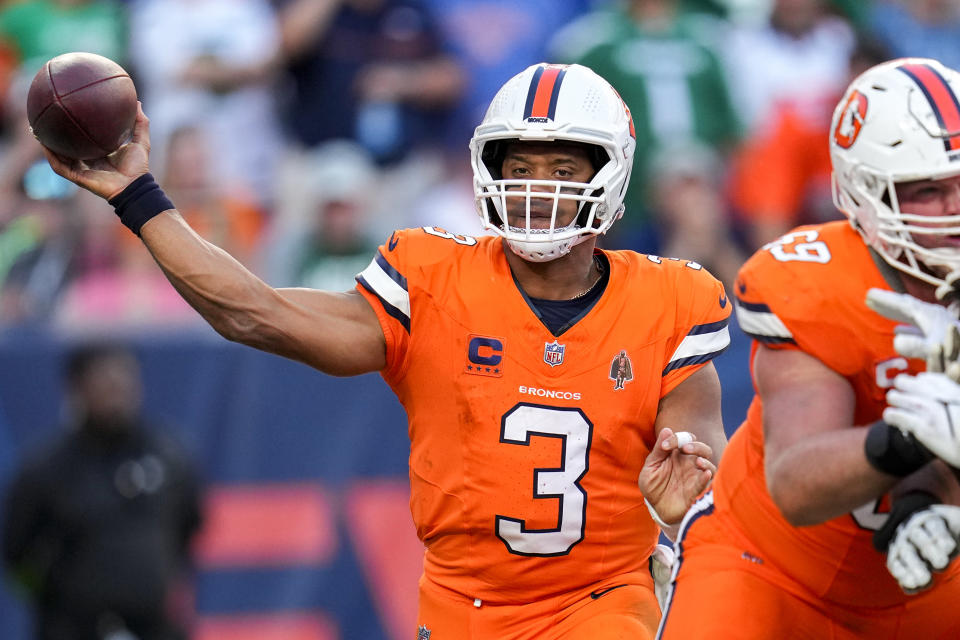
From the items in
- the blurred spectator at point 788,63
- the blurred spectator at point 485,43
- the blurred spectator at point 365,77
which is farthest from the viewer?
the blurred spectator at point 485,43

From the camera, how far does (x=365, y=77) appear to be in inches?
309

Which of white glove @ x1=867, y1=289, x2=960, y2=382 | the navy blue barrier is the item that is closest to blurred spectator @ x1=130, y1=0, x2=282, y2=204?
the navy blue barrier

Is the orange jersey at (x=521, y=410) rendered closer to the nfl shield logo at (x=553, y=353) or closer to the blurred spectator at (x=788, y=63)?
the nfl shield logo at (x=553, y=353)

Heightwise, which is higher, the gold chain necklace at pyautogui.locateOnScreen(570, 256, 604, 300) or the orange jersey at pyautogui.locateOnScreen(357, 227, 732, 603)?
the gold chain necklace at pyautogui.locateOnScreen(570, 256, 604, 300)

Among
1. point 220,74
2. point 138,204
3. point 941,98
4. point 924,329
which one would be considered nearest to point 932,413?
point 924,329

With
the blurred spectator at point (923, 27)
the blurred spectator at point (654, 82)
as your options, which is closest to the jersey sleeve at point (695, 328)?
the blurred spectator at point (654, 82)

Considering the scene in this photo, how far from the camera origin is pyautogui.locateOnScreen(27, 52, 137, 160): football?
3.63 meters

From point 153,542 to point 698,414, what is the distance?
3.25 m

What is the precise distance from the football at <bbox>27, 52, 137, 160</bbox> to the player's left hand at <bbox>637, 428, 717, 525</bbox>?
1666 mm

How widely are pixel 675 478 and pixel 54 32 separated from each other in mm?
5078

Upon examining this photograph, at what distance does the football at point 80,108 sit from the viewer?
3.63 metres

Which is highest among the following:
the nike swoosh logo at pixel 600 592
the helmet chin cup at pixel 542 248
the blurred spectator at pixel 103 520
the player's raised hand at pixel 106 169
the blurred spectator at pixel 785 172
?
the player's raised hand at pixel 106 169

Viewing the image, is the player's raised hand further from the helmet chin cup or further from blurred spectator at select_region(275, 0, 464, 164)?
blurred spectator at select_region(275, 0, 464, 164)

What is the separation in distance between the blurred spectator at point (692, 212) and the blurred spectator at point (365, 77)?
4.40 feet
